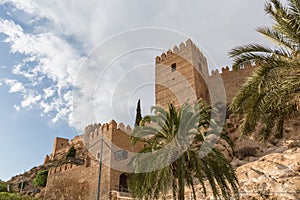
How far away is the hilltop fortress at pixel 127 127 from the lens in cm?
2041

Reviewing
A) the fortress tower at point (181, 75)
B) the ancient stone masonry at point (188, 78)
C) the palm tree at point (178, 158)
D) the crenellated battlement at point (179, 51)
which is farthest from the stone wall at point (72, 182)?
the crenellated battlement at point (179, 51)

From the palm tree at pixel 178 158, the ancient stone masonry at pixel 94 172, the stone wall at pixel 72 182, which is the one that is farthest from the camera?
the stone wall at pixel 72 182

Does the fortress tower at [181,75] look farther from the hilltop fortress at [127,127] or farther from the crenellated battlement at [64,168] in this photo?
the crenellated battlement at [64,168]

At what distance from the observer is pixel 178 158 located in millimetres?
10172

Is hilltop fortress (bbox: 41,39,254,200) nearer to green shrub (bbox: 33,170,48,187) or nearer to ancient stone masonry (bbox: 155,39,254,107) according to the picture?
ancient stone masonry (bbox: 155,39,254,107)

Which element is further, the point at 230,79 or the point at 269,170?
the point at 230,79

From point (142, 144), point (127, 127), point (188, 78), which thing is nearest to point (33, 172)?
point (127, 127)

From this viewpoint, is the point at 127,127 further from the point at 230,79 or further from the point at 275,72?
the point at 275,72

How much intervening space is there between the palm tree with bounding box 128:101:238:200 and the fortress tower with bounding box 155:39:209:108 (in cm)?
1411

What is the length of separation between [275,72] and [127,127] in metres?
17.7

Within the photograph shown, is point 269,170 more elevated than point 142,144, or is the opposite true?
point 142,144

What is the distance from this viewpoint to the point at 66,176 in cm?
2384

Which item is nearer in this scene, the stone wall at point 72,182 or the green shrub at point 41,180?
the stone wall at point 72,182

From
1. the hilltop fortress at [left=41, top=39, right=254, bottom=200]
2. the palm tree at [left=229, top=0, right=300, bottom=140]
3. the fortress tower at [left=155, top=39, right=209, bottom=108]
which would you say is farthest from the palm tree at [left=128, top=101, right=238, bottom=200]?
the fortress tower at [left=155, top=39, right=209, bottom=108]
